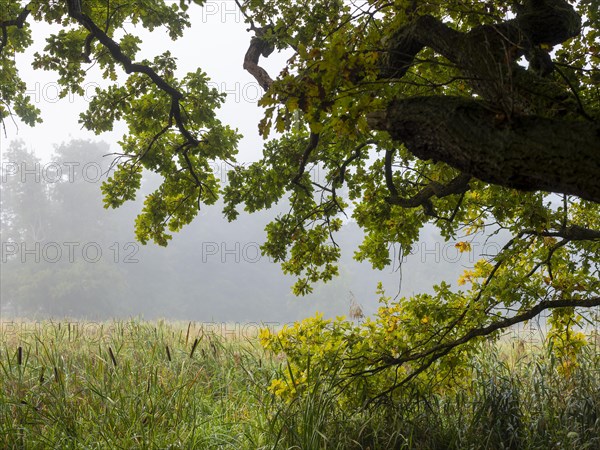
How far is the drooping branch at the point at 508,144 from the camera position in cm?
201

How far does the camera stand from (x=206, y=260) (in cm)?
6109

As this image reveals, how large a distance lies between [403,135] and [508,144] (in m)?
0.52

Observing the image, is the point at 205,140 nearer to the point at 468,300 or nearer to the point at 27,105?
the point at 468,300

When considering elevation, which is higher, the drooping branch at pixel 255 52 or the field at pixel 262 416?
the drooping branch at pixel 255 52

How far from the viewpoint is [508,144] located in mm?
2109

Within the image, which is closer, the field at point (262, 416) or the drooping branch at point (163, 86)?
the field at point (262, 416)

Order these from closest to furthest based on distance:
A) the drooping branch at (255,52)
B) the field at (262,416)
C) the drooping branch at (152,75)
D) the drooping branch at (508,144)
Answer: the drooping branch at (508,144) → the field at (262,416) → the drooping branch at (255,52) → the drooping branch at (152,75)

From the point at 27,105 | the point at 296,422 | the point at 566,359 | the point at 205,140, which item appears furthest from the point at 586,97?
the point at 27,105

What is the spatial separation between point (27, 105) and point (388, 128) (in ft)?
25.1

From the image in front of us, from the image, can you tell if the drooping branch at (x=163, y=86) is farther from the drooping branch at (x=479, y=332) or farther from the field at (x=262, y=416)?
the drooping branch at (x=479, y=332)

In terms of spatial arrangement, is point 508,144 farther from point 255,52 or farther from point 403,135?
point 255,52

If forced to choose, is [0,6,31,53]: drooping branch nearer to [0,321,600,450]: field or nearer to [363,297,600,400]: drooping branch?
[0,321,600,450]: field

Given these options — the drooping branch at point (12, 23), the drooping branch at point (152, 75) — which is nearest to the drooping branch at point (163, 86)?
the drooping branch at point (152, 75)

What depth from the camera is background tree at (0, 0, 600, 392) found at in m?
2.25
